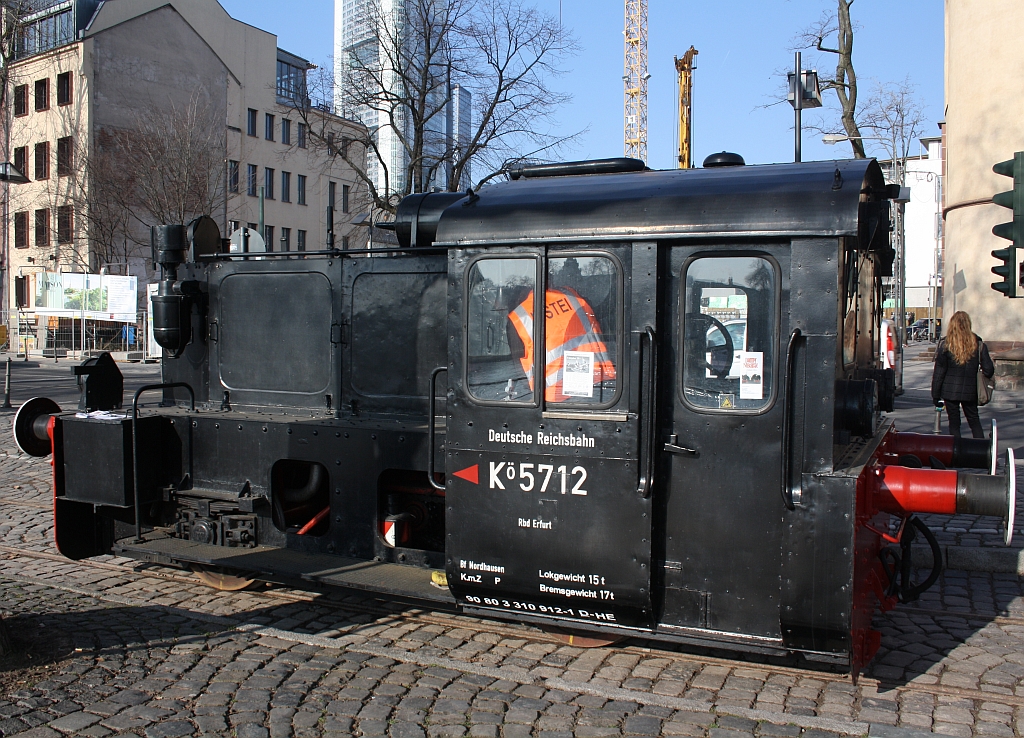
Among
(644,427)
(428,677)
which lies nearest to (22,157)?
(428,677)

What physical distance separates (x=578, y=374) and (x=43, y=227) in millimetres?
46119

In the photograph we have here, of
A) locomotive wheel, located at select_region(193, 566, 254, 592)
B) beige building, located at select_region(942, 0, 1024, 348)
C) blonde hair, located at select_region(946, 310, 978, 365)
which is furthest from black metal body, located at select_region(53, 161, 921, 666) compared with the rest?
beige building, located at select_region(942, 0, 1024, 348)

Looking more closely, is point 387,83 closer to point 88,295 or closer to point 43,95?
point 88,295

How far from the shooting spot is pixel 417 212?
6027mm

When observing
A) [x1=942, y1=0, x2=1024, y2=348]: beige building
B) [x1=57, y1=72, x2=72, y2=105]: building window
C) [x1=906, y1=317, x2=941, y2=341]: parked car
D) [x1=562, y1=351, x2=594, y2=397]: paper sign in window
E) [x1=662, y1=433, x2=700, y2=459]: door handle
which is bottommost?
[x1=662, y1=433, x2=700, y2=459]: door handle

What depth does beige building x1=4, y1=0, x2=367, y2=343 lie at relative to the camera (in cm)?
4066

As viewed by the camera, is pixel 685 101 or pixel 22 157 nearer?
pixel 685 101

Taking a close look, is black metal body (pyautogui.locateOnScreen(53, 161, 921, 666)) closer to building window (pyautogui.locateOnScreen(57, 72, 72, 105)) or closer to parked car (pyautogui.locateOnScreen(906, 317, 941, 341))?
building window (pyautogui.locateOnScreen(57, 72, 72, 105))

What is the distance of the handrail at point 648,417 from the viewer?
14.5 ft

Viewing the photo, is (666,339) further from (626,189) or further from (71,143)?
(71,143)

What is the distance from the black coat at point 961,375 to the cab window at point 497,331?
25.9ft

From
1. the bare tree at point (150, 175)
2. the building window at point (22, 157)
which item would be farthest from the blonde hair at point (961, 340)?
the building window at point (22, 157)

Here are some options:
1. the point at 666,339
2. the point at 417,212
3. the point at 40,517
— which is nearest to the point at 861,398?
the point at 666,339

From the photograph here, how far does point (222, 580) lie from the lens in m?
6.37
